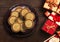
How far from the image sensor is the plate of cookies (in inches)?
53.2

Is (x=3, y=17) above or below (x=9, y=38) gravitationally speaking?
above

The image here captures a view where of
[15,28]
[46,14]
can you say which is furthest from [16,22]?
[46,14]

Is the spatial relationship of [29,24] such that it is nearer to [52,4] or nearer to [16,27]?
[16,27]

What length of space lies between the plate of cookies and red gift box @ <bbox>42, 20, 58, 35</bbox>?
0.06m

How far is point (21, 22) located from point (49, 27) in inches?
6.8

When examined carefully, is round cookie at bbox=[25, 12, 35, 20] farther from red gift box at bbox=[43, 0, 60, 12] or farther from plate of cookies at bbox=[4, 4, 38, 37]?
red gift box at bbox=[43, 0, 60, 12]

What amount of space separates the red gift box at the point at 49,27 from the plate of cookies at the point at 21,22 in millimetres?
61

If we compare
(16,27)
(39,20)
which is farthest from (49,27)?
(16,27)

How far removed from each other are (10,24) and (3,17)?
89 mm

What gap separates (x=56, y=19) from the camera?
141 centimetres

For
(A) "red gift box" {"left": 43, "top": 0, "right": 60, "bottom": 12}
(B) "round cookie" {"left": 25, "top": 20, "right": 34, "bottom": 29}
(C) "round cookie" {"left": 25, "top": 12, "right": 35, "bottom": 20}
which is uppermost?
(A) "red gift box" {"left": 43, "top": 0, "right": 60, "bottom": 12}

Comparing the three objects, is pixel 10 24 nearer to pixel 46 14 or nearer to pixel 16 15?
pixel 16 15

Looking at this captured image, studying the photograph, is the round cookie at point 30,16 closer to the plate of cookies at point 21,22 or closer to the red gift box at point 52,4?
the plate of cookies at point 21,22

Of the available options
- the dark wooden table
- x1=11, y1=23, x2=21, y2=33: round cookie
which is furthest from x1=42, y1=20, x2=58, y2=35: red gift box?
x1=11, y1=23, x2=21, y2=33: round cookie
